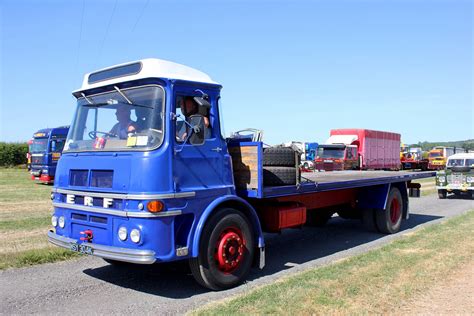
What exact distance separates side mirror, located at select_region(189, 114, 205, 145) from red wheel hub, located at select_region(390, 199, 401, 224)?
6.28m

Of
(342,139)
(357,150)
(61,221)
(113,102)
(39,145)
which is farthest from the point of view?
(342,139)

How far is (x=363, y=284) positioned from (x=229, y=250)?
5.72ft

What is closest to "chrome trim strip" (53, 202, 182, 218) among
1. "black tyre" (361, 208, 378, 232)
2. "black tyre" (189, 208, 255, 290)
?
"black tyre" (189, 208, 255, 290)

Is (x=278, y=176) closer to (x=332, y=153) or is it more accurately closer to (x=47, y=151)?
(x=47, y=151)

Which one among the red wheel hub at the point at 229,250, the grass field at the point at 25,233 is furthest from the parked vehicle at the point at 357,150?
the red wheel hub at the point at 229,250

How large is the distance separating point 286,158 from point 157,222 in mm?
2582

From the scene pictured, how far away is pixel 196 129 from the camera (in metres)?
5.43

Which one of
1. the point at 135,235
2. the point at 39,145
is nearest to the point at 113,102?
the point at 135,235

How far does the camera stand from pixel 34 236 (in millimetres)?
8906

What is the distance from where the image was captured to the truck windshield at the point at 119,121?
5.31 m

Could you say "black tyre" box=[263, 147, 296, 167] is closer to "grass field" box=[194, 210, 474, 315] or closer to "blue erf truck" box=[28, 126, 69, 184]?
"grass field" box=[194, 210, 474, 315]

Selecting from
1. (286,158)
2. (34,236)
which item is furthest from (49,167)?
(286,158)

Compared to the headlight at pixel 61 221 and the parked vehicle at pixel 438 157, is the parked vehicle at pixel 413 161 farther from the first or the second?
the headlight at pixel 61 221

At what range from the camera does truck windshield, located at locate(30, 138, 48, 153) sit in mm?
24244
